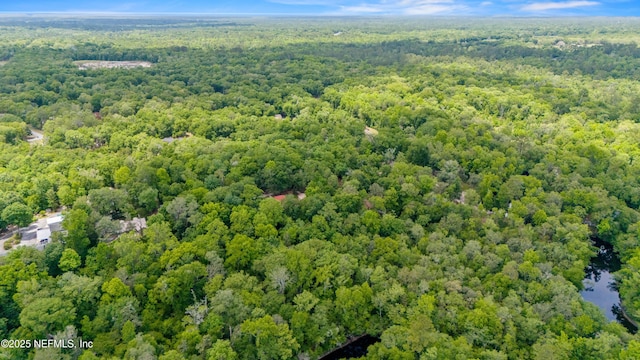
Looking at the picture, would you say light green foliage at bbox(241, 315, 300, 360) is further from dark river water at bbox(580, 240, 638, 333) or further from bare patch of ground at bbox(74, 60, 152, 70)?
bare patch of ground at bbox(74, 60, 152, 70)

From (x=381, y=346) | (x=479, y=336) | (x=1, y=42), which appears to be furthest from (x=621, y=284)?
(x=1, y=42)

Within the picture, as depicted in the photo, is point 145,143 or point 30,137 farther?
point 30,137

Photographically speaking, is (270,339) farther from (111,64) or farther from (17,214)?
(111,64)

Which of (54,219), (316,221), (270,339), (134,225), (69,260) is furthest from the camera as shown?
(54,219)

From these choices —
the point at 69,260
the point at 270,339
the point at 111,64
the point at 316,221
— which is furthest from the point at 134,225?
the point at 111,64

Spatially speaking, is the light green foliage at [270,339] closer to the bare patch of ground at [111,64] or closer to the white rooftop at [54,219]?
the white rooftop at [54,219]

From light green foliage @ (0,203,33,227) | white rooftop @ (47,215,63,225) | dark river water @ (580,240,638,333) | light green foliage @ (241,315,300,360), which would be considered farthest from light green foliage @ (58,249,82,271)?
dark river water @ (580,240,638,333)

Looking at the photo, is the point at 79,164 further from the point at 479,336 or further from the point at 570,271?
the point at 570,271
